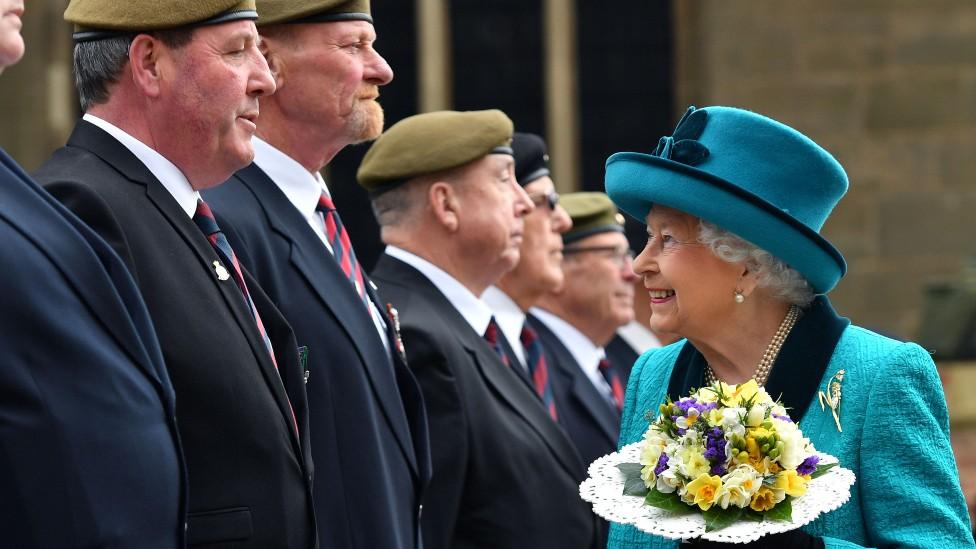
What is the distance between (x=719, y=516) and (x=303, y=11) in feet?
6.42

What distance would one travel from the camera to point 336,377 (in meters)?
4.07

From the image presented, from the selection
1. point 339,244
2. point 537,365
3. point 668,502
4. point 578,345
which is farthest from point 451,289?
point 668,502

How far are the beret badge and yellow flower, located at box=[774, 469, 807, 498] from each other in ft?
2.48

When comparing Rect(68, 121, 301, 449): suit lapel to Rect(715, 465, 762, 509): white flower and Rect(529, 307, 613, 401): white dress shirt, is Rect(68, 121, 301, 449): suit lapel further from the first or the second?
Rect(529, 307, 613, 401): white dress shirt

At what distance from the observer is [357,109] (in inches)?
179

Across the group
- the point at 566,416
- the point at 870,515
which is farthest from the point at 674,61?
the point at 870,515

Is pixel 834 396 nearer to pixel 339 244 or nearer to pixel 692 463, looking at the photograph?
pixel 692 463

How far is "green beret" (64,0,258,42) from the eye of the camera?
3543 mm

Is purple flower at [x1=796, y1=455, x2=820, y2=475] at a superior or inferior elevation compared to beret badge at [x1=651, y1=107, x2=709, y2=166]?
inferior

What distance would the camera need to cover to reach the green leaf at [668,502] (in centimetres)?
323

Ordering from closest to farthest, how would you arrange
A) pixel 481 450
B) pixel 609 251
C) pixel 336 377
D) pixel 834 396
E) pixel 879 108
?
pixel 834 396
pixel 336 377
pixel 481 450
pixel 609 251
pixel 879 108

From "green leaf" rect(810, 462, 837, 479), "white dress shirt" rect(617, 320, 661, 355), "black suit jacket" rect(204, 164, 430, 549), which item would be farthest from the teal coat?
"white dress shirt" rect(617, 320, 661, 355)

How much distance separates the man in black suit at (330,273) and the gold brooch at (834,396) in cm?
112

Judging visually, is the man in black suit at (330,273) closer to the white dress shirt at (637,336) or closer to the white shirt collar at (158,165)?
the white shirt collar at (158,165)
